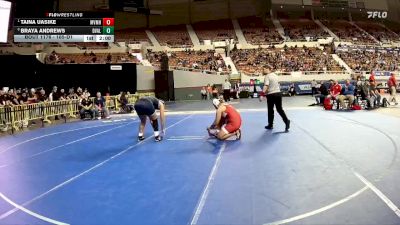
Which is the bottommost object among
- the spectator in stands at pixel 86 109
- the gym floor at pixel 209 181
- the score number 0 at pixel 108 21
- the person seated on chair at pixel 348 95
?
the gym floor at pixel 209 181

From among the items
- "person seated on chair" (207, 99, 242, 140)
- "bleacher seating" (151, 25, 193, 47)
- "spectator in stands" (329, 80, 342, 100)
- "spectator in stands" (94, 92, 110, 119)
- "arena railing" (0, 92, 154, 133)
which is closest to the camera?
"person seated on chair" (207, 99, 242, 140)

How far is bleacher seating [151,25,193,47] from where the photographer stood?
4444 centimetres

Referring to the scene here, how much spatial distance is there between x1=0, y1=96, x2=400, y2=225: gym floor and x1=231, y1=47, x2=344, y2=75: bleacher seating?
2880 centimetres

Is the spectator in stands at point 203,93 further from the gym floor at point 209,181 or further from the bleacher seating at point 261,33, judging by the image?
the gym floor at point 209,181

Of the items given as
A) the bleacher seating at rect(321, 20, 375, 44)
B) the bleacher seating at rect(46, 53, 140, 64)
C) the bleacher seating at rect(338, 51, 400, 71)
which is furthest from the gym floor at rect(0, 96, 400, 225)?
the bleacher seating at rect(321, 20, 375, 44)

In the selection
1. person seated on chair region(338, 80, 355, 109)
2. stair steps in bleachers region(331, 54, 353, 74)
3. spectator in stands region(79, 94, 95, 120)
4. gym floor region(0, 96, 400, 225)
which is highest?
stair steps in bleachers region(331, 54, 353, 74)

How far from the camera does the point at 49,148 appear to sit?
28.1 ft

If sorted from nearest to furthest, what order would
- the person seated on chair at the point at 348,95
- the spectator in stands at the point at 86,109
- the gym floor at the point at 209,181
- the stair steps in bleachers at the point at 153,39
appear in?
1. the gym floor at the point at 209,181
2. the person seated on chair at the point at 348,95
3. the spectator in stands at the point at 86,109
4. the stair steps in bleachers at the point at 153,39

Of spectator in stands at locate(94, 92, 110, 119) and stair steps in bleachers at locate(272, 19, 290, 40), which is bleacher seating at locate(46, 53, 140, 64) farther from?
stair steps in bleachers at locate(272, 19, 290, 40)

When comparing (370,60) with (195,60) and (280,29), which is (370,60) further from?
(195,60)

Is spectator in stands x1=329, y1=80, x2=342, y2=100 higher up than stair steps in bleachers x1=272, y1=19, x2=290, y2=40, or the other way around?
stair steps in bleachers x1=272, y1=19, x2=290, y2=40
